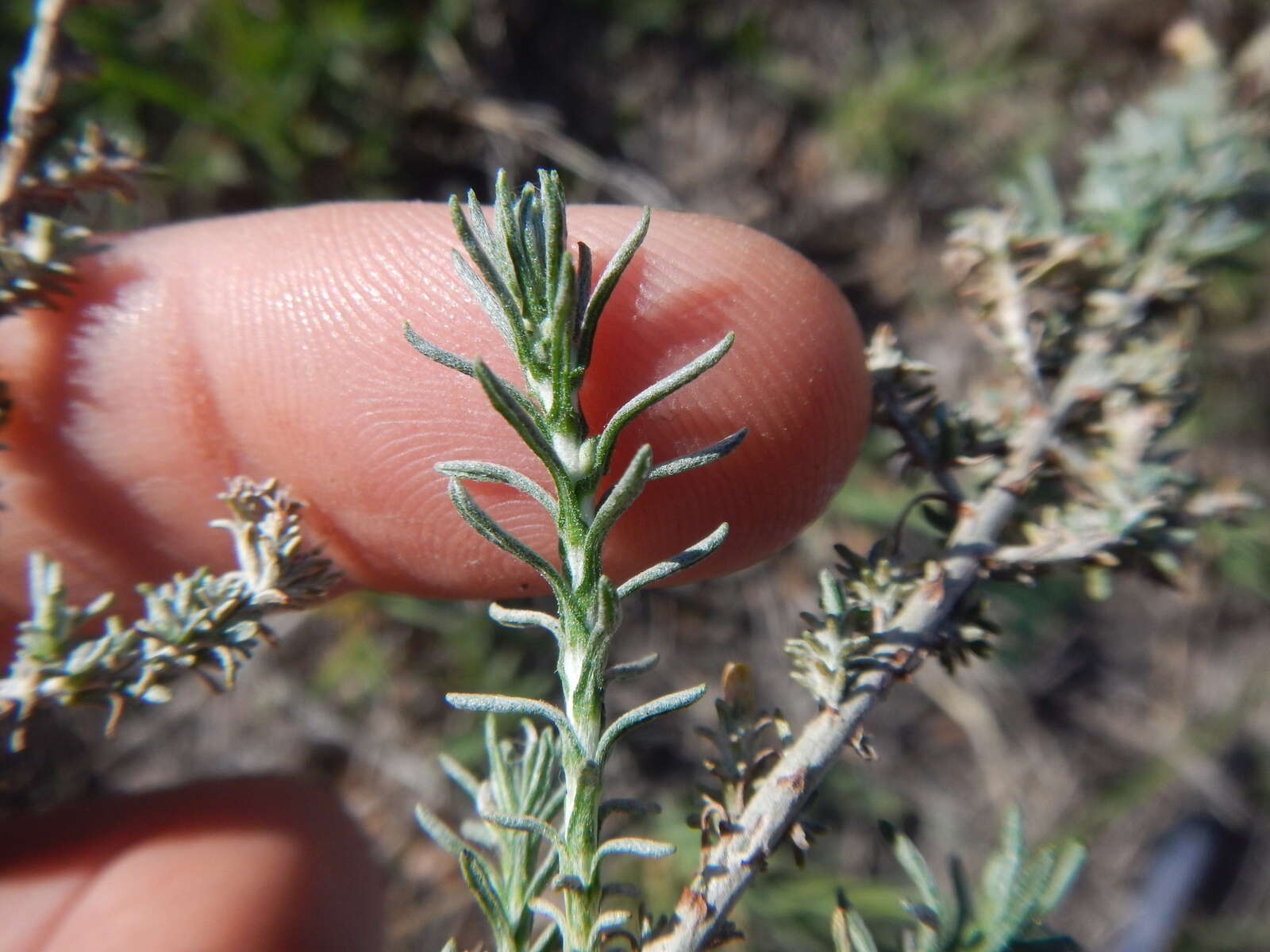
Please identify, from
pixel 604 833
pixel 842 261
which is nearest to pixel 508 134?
pixel 842 261

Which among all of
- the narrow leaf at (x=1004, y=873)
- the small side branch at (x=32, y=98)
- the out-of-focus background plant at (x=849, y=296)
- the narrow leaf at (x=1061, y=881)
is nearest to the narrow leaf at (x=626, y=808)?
the narrow leaf at (x=1004, y=873)

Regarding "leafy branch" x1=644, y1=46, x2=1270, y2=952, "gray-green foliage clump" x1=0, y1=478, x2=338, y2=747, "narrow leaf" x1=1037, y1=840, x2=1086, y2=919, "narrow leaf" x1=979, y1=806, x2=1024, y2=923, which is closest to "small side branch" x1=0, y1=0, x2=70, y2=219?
"gray-green foliage clump" x1=0, y1=478, x2=338, y2=747

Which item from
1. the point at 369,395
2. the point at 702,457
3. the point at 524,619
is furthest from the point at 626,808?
the point at 369,395

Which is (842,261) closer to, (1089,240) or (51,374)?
(1089,240)

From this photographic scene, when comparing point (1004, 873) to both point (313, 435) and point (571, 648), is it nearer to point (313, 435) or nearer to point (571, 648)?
point (571, 648)

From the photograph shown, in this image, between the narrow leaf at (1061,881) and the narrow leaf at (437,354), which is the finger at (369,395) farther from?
the narrow leaf at (1061,881)

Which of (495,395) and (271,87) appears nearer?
(495,395)

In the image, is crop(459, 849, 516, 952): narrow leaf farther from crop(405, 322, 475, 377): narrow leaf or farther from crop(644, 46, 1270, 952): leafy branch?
crop(405, 322, 475, 377): narrow leaf
